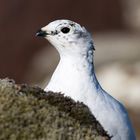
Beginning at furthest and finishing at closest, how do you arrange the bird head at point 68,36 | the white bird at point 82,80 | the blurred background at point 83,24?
the blurred background at point 83,24, the bird head at point 68,36, the white bird at point 82,80

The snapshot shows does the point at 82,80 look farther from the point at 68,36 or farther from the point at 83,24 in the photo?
the point at 83,24

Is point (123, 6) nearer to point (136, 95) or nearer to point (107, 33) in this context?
point (107, 33)

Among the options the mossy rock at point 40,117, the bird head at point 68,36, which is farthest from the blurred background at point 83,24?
the mossy rock at point 40,117

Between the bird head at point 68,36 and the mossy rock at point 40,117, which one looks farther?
the bird head at point 68,36

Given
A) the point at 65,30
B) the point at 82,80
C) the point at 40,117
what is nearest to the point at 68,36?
the point at 65,30

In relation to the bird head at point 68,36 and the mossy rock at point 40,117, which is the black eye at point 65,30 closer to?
the bird head at point 68,36

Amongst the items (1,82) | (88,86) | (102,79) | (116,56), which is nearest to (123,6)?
(116,56)
